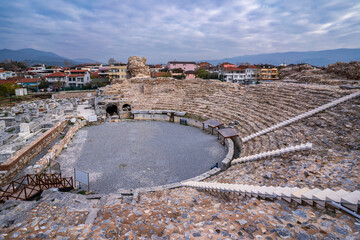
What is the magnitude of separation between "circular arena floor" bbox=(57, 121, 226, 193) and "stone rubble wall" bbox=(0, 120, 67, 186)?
148cm

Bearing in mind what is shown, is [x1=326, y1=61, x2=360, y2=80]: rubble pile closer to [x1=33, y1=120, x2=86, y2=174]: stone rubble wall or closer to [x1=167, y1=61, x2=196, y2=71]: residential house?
[x1=33, y1=120, x2=86, y2=174]: stone rubble wall

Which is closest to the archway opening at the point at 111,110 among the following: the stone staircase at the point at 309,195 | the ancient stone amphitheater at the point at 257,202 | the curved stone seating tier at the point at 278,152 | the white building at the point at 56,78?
the ancient stone amphitheater at the point at 257,202

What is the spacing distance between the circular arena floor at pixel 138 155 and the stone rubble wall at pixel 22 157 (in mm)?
1480

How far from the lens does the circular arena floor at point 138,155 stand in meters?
10.3

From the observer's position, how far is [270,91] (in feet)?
63.0

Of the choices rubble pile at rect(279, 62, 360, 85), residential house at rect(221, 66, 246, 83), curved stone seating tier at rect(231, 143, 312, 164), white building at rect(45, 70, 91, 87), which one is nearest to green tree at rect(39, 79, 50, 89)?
white building at rect(45, 70, 91, 87)

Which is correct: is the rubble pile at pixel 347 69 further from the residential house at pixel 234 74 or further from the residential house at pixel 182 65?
the residential house at pixel 182 65

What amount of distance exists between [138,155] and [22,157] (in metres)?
6.25

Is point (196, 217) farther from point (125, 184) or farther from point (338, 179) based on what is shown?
point (125, 184)

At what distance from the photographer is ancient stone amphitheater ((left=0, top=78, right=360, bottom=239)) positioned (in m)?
4.12

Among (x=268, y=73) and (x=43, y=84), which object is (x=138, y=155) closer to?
(x=43, y=84)

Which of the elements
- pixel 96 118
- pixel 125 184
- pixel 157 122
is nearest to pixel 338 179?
pixel 125 184

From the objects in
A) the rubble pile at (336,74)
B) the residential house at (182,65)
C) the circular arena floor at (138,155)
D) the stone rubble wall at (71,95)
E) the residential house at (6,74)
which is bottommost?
the circular arena floor at (138,155)

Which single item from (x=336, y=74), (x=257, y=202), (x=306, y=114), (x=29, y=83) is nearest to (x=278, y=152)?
(x=257, y=202)
